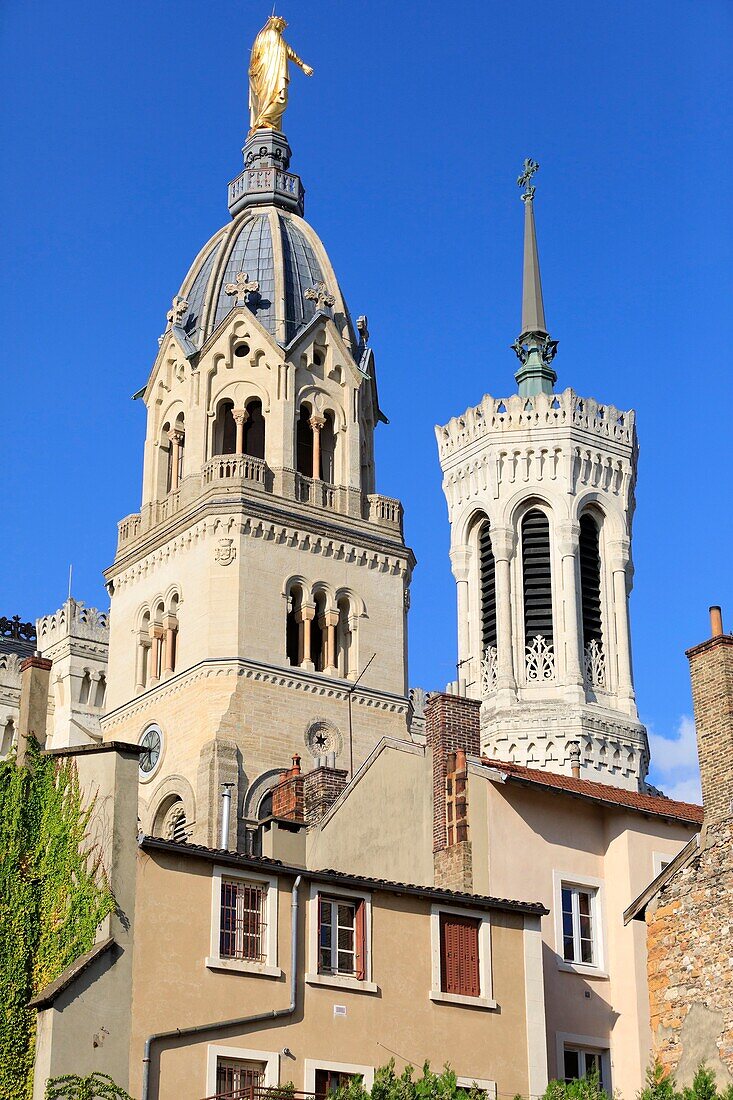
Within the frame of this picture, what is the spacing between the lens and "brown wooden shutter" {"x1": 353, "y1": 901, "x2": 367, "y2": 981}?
35.2 m

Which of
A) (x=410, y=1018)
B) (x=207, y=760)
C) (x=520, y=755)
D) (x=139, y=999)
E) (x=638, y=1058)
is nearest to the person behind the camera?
(x=139, y=999)

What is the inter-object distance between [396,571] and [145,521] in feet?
25.5

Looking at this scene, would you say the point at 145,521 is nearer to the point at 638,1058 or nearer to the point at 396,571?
the point at 396,571

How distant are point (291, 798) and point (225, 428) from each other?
67.5 feet

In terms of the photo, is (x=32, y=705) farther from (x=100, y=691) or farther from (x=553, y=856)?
(x=100, y=691)

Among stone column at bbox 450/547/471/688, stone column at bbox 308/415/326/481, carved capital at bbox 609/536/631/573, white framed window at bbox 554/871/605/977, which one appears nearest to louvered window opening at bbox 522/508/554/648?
stone column at bbox 450/547/471/688

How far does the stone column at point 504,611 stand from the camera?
84.4 m

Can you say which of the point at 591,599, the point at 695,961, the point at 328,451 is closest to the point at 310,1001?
the point at 695,961

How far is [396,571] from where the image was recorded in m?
66.3

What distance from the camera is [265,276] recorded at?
69.6 meters

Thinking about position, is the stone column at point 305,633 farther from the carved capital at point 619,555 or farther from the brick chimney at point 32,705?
the carved capital at point 619,555

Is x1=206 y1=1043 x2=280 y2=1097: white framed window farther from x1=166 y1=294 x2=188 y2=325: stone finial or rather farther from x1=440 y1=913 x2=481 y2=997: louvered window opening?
x1=166 y1=294 x2=188 y2=325: stone finial

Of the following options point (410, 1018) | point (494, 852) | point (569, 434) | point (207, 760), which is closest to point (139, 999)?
point (410, 1018)

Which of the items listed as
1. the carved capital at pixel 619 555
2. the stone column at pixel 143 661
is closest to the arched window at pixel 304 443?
the stone column at pixel 143 661
